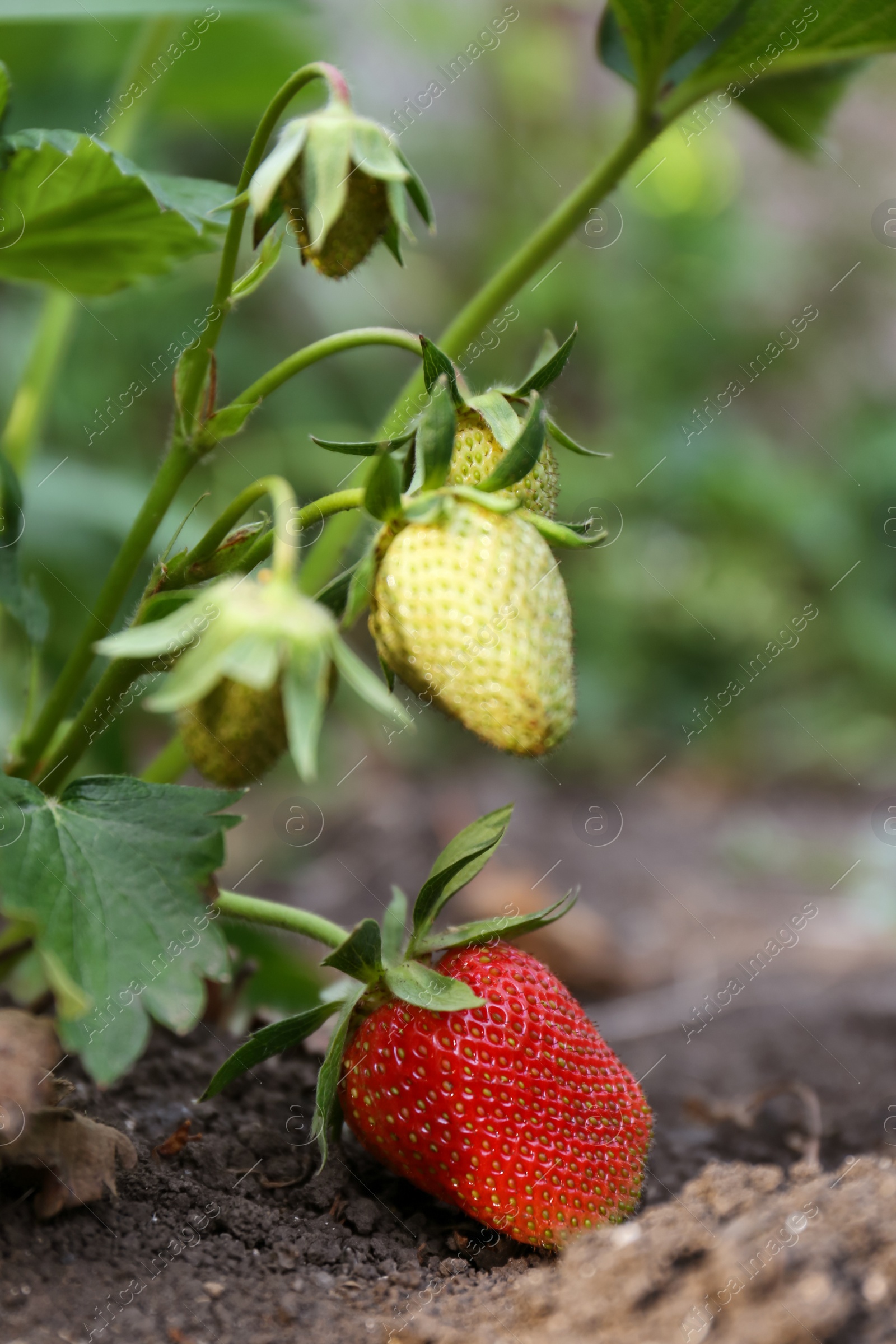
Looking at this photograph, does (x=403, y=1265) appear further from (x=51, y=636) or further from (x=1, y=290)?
(x=1, y=290)

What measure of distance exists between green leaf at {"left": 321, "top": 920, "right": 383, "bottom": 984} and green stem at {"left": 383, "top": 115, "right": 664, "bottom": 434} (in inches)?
15.8

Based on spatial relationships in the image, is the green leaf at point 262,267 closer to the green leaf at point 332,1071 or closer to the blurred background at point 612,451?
the green leaf at point 332,1071

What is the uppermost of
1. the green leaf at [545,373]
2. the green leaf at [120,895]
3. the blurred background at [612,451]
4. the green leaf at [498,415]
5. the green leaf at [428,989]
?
the green leaf at [545,373]

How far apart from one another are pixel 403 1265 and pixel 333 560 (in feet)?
1.78

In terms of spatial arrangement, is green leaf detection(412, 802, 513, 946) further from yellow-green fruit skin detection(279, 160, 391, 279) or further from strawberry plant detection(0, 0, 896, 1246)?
yellow-green fruit skin detection(279, 160, 391, 279)

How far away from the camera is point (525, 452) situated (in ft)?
2.05

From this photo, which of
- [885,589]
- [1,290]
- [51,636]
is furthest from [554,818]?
[1,290]

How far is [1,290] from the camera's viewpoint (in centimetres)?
291

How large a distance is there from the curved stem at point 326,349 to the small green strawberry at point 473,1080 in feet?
0.99

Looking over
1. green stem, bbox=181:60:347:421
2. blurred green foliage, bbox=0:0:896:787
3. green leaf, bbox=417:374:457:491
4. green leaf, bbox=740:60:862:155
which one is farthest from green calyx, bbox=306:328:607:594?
blurred green foliage, bbox=0:0:896:787

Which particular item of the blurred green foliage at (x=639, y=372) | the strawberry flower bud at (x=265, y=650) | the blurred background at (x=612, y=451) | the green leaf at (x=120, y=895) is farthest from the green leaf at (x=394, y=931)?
the blurred green foliage at (x=639, y=372)

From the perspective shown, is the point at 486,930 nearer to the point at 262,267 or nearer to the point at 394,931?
the point at 394,931

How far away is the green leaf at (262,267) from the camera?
0.65 meters

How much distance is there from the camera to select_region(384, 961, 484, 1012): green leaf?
70 centimetres
